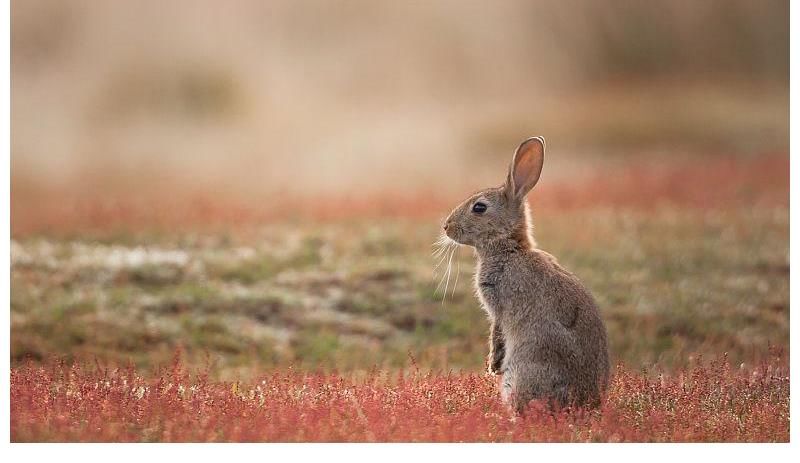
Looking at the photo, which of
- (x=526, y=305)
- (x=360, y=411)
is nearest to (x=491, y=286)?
(x=526, y=305)

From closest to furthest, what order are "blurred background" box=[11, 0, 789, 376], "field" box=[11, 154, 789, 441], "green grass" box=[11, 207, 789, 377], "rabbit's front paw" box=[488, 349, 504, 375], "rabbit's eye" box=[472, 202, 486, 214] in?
"field" box=[11, 154, 789, 441], "rabbit's front paw" box=[488, 349, 504, 375], "rabbit's eye" box=[472, 202, 486, 214], "green grass" box=[11, 207, 789, 377], "blurred background" box=[11, 0, 789, 376]

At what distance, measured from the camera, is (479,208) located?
7.78 m

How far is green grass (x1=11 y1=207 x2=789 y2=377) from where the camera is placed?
1155 centimetres

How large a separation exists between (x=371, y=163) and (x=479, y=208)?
44.9ft

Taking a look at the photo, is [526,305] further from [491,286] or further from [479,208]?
[479,208]

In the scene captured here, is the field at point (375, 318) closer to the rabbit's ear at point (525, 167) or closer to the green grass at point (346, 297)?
the green grass at point (346, 297)

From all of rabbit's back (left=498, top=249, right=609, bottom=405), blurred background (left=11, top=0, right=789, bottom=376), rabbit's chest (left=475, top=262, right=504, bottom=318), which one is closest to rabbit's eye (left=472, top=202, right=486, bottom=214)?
rabbit's chest (left=475, top=262, right=504, bottom=318)

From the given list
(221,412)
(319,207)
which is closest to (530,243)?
(221,412)

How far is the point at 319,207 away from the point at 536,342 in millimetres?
11163

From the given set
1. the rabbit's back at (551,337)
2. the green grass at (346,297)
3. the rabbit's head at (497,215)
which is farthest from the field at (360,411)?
the green grass at (346,297)

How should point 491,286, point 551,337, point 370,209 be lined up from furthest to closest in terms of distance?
point 370,209, point 491,286, point 551,337

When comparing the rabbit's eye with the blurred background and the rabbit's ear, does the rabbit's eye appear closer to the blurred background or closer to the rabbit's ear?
the rabbit's ear

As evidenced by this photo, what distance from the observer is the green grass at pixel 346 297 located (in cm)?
1155

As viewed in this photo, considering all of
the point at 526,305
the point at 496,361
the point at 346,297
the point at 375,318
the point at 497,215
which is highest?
the point at 497,215
